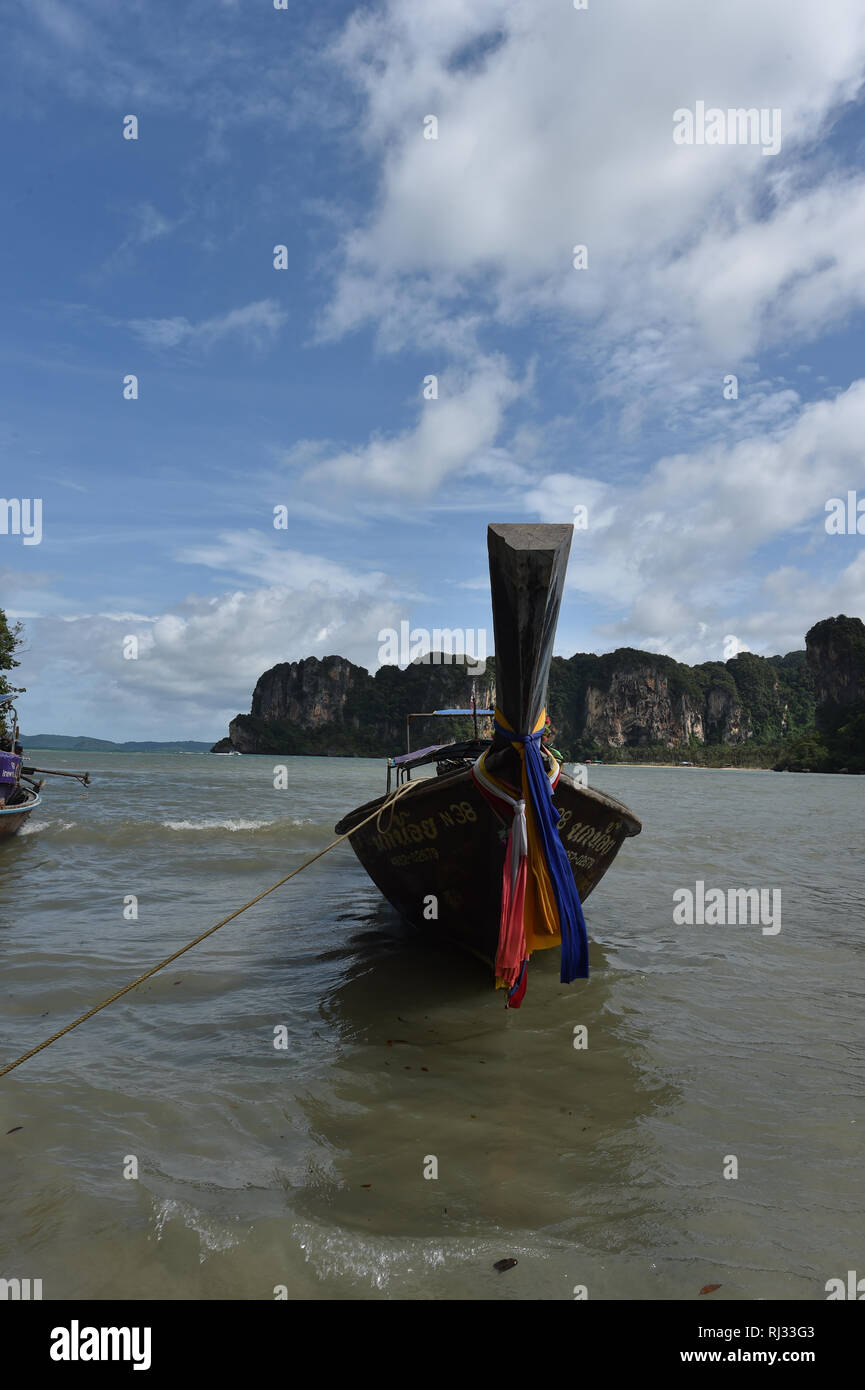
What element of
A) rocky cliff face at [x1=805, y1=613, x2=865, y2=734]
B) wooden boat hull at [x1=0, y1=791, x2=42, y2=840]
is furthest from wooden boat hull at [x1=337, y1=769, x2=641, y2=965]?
rocky cliff face at [x1=805, y1=613, x2=865, y2=734]

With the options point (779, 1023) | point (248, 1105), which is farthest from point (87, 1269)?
point (779, 1023)

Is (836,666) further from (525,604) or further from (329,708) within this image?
(525,604)

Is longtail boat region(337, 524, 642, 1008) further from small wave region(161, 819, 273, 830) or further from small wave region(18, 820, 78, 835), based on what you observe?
small wave region(18, 820, 78, 835)

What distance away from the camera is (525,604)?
3629mm

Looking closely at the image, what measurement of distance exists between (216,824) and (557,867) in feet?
44.5

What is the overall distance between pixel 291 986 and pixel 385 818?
1528 millimetres

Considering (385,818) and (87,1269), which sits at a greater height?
(385,818)

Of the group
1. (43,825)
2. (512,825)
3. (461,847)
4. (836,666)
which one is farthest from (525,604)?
(836,666)

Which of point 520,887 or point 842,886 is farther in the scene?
point 842,886

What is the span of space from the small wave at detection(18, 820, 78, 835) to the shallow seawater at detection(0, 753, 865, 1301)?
829cm

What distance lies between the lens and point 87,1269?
94.3 inches

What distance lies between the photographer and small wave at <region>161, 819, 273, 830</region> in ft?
51.9
